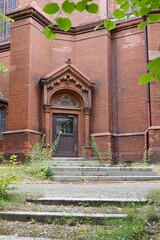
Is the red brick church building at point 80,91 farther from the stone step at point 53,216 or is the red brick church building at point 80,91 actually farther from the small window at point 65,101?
the stone step at point 53,216

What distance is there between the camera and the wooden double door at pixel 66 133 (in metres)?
15.5

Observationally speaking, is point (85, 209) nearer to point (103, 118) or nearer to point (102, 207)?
point (102, 207)

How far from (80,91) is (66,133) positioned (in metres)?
2.25

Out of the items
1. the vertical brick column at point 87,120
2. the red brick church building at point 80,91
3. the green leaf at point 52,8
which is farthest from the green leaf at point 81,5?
the vertical brick column at point 87,120

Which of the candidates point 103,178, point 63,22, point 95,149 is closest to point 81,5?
point 63,22

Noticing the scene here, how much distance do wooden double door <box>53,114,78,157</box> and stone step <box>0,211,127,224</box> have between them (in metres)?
10.6

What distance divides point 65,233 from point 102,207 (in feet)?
4.16

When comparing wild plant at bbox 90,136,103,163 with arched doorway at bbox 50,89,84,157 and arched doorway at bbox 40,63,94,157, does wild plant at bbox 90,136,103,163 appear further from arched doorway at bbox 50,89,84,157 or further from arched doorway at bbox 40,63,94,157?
arched doorway at bbox 50,89,84,157

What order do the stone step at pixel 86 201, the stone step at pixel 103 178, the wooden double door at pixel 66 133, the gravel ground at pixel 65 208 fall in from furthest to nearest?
the wooden double door at pixel 66 133 < the stone step at pixel 103 178 < the stone step at pixel 86 201 < the gravel ground at pixel 65 208

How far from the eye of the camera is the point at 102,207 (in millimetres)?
4977

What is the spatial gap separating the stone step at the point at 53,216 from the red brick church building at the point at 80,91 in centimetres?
937

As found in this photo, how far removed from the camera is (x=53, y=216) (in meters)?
4.45

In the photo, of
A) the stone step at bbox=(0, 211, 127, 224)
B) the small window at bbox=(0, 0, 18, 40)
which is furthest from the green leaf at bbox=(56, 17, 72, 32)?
the small window at bbox=(0, 0, 18, 40)

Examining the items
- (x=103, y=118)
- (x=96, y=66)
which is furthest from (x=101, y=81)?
(x=103, y=118)
